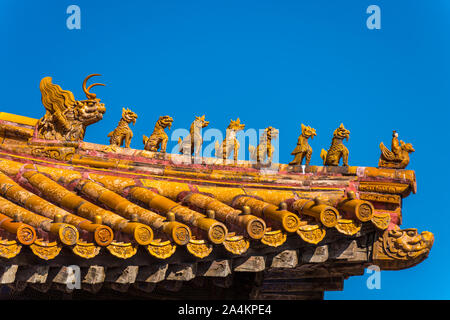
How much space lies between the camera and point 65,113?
13844mm

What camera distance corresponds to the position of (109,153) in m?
13.6

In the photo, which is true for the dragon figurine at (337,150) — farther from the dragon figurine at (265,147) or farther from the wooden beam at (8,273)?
the wooden beam at (8,273)

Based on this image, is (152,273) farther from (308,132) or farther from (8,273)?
(308,132)

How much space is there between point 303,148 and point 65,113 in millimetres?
4267

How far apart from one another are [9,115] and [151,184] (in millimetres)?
2965

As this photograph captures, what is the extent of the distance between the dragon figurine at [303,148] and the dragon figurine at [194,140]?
1657 millimetres

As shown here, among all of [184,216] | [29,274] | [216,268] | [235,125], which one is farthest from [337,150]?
[29,274]

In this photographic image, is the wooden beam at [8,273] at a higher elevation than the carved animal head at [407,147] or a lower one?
lower

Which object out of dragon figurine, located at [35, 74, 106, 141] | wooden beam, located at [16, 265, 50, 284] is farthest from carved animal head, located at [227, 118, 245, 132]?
wooden beam, located at [16, 265, 50, 284]

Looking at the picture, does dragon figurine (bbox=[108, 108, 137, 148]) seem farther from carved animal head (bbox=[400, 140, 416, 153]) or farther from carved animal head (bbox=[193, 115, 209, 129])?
carved animal head (bbox=[400, 140, 416, 153])

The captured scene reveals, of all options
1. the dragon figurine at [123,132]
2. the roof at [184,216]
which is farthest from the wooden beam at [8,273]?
the dragon figurine at [123,132]

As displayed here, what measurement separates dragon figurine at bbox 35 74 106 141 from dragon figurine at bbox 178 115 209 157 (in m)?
1.59

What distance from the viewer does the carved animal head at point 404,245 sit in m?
12.1
